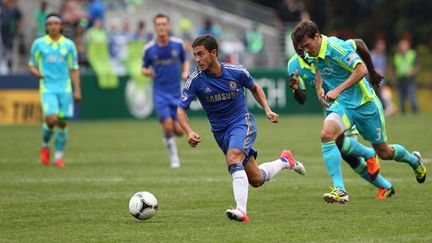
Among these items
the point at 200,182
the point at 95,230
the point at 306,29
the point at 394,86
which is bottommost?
the point at 394,86

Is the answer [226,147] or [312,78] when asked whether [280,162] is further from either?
[312,78]

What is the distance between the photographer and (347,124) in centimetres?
1100

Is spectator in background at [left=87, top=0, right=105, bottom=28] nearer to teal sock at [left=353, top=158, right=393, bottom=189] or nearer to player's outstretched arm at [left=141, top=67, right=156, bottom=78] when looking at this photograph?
player's outstretched arm at [left=141, top=67, right=156, bottom=78]

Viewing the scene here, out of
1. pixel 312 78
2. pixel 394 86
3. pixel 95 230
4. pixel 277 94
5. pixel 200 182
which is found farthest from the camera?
pixel 394 86

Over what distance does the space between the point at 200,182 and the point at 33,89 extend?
15.9 m

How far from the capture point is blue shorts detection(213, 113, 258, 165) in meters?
9.84

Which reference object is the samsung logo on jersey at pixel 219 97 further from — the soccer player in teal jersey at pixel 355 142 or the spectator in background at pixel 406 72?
the spectator in background at pixel 406 72

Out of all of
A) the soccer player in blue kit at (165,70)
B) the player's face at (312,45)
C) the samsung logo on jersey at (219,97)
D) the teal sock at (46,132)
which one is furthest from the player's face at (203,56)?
the teal sock at (46,132)

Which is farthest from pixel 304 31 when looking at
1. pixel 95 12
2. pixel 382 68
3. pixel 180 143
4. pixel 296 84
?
pixel 382 68

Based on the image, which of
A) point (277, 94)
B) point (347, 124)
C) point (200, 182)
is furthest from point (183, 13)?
point (347, 124)

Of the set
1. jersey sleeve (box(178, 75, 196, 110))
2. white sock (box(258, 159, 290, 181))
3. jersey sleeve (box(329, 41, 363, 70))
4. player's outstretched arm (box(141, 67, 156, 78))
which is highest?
jersey sleeve (box(329, 41, 363, 70))

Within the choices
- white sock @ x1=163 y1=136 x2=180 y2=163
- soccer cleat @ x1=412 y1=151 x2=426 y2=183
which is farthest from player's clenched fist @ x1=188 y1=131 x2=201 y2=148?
white sock @ x1=163 y1=136 x2=180 y2=163

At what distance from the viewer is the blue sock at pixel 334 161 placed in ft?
35.8

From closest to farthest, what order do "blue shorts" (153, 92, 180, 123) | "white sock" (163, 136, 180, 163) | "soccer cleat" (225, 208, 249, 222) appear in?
1. "soccer cleat" (225, 208, 249, 222)
2. "white sock" (163, 136, 180, 163)
3. "blue shorts" (153, 92, 180, 123)
